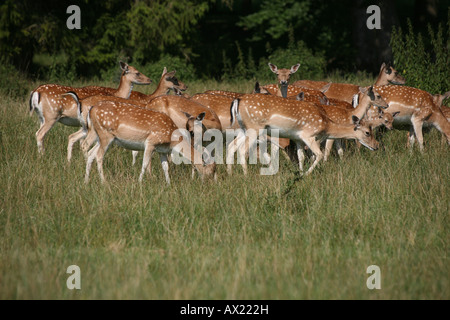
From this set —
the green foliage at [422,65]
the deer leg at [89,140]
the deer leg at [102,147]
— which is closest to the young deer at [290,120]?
the deer leg at [102,147]

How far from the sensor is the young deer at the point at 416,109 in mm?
9969

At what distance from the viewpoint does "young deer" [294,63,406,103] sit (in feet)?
37.4

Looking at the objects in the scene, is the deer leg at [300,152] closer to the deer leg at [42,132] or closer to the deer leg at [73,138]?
the deer leg at [73,138]

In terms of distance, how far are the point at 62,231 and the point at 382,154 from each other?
491 centimetres

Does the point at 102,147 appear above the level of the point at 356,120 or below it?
below

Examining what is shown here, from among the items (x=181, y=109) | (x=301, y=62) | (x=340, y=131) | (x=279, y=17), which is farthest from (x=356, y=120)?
(x=279, y=17)

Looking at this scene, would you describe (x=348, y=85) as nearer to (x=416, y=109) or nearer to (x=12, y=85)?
(x=416, y=109)

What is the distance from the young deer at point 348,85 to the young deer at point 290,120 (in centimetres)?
255

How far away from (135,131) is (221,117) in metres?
1.87

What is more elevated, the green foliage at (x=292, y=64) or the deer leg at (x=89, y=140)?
the green foliage at (x=292, y=64)

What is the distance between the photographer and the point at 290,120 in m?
8.58

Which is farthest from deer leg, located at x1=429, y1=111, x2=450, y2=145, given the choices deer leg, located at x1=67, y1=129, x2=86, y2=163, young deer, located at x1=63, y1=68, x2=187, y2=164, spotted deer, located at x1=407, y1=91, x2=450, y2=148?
deer leg, located at x1=67, y1=129, x2=86, y2=163

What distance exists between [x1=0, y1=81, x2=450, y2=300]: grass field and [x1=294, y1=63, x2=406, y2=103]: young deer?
9.95 feet
